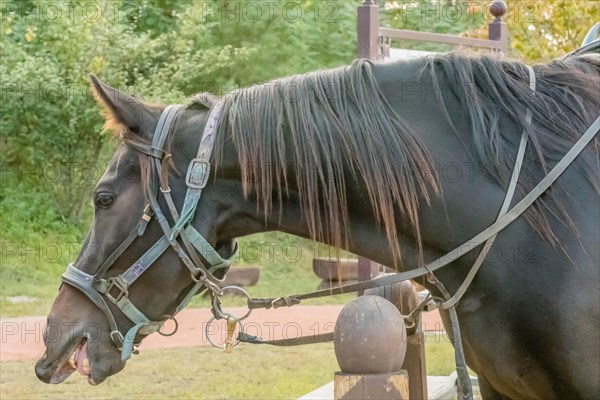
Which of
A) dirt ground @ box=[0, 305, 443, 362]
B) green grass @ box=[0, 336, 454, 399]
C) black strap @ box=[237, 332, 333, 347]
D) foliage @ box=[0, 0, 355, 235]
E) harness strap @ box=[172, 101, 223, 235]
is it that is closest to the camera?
harness strap @ box=[172, 101, 223, 235]

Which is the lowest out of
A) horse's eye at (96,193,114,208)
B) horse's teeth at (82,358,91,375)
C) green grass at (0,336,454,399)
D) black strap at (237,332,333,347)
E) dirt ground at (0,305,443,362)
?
dirt ground at (0,305,443,362)

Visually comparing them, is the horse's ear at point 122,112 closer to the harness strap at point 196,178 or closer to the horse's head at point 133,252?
the horse's head at point 133,252

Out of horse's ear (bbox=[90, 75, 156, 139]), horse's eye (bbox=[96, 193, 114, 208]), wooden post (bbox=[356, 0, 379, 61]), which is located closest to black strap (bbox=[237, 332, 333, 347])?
horse's eye (bbox=[96, 193, 114, 208])

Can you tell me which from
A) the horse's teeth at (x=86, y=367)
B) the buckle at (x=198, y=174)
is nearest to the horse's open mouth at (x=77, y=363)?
the horse's teeth at (x=86, y=367)

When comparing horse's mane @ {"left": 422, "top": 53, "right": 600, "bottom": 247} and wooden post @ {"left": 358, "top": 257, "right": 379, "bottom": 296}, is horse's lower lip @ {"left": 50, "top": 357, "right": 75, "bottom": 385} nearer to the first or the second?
horse's mane @ {"left": 422, "top": 53, "right": 600, "bottom": 247}

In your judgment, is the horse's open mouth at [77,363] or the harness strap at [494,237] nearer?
the harness strap at [494,237]

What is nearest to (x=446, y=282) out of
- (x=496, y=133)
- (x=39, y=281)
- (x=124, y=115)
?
(x=496, y=133)

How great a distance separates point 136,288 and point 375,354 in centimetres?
101

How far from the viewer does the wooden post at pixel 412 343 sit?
12.1 ft

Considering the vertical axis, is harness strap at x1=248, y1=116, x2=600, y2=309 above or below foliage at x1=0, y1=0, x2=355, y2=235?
above

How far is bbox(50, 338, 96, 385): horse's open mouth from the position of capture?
2.98 metres

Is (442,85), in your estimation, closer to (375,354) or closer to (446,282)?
(446,282)

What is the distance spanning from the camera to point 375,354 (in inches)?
90.8

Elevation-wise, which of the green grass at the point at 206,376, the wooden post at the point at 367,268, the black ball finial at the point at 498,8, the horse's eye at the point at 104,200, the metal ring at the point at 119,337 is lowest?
the green grass at the point at 206,376
